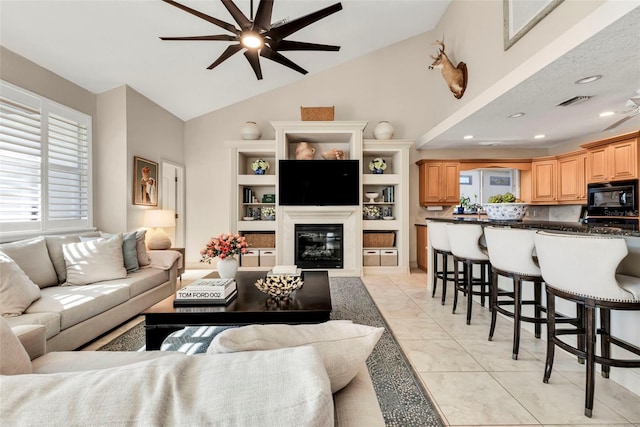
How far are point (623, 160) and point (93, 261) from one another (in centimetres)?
652

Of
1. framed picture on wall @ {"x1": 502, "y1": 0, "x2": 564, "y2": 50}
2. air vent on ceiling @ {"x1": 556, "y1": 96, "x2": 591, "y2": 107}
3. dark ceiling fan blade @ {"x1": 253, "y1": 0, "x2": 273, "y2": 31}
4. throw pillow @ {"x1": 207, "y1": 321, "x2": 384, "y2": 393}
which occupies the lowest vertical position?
throw pillow @ {"x1": 207, "y1": 321, "x2": 384, "y2": 393}

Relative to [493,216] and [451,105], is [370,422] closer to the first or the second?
[493,216]

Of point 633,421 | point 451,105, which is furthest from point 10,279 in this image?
point 451,105

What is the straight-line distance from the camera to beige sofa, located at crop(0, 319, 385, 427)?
491mm

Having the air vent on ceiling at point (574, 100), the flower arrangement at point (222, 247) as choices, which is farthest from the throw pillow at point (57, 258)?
the air vent on ceiling at point (574, 100)

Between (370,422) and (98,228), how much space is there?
446 centimetres

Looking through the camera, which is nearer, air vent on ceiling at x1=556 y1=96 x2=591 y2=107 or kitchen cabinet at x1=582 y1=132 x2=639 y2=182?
air vent on ceiling at x1=556 y1=96 x2=591 y2=107

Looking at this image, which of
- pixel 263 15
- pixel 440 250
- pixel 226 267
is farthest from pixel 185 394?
pixel 440 250

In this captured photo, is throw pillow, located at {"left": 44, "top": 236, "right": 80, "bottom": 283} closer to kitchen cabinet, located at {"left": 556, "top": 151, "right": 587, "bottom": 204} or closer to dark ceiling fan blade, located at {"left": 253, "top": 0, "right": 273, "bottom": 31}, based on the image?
dark ceiling fan blade, located at {"left": 253, "top": 0, "right": 273, "bottom": 31}

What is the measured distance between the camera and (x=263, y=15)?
2324 millimetres

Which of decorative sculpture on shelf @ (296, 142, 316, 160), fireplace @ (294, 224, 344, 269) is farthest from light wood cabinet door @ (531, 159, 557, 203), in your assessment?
decorative sculpture on shelf @ (296, 142, 316, 160)

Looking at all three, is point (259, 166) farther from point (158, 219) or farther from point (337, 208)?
point (158, 219)

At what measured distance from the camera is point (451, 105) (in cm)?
473

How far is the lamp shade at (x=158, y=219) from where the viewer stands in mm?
4203
